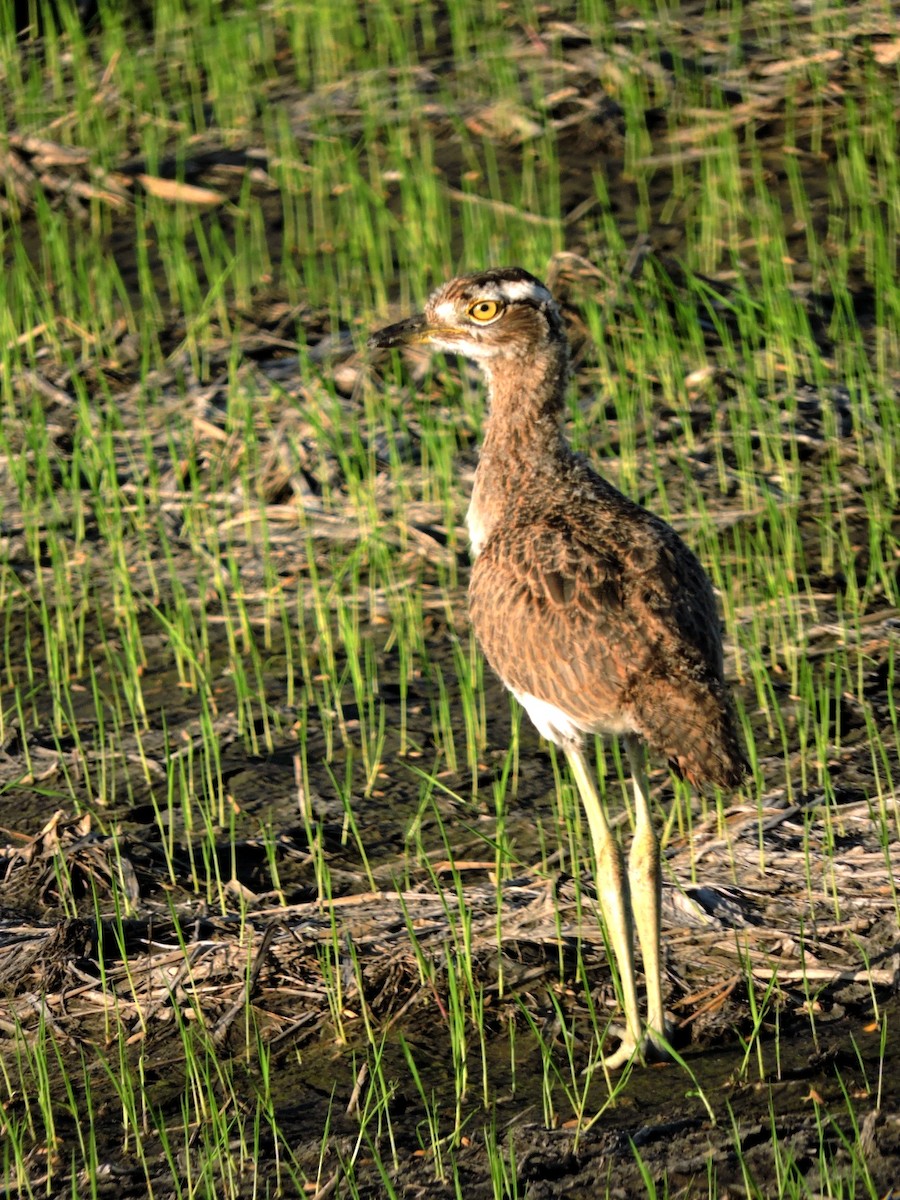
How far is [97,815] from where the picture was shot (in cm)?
509

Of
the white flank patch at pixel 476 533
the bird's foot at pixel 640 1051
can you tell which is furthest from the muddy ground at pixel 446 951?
the white flank patch at pixel 476 533

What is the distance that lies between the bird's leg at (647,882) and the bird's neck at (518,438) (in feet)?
2.48

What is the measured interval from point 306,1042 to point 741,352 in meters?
3.99

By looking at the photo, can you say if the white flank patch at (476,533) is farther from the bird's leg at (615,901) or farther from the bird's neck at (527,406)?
the bird's leg at (615,901)

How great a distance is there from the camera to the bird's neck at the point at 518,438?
4.34 meters

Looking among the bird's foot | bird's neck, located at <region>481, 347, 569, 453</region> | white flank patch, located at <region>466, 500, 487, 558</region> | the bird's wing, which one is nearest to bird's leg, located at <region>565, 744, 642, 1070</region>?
the bird's foot

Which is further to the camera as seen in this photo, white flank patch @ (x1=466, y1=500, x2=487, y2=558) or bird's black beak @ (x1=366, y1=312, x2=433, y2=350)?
bird's black beak @ (x1=366, y1=312, x2=433, y2=350)

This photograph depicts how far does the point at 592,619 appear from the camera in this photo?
3.77 meters

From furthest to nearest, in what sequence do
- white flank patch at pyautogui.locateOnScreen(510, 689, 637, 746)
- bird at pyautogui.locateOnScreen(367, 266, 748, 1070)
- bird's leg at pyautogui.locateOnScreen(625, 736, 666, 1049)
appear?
1. bird's leg at pyautogui.locateOnScreen(625, 736, 666, 1049)
2. white flank patch at pyautogui.locateOnScreen(510, 689, 637, 746)
3. bird at pyautogui.locateOnScreen(367, 266, 748, 1070)

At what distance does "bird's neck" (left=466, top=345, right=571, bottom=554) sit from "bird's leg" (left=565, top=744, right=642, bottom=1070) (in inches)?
28.0

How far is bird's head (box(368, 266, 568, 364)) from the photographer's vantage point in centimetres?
443

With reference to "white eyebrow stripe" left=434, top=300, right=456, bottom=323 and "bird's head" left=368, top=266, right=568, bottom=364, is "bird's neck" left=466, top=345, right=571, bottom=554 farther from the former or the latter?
"white eyebrow stripe" left=434, top=300, right=456, bottom=323

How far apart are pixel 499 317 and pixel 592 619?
102cm

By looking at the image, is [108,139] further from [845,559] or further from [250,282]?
[845,559]
